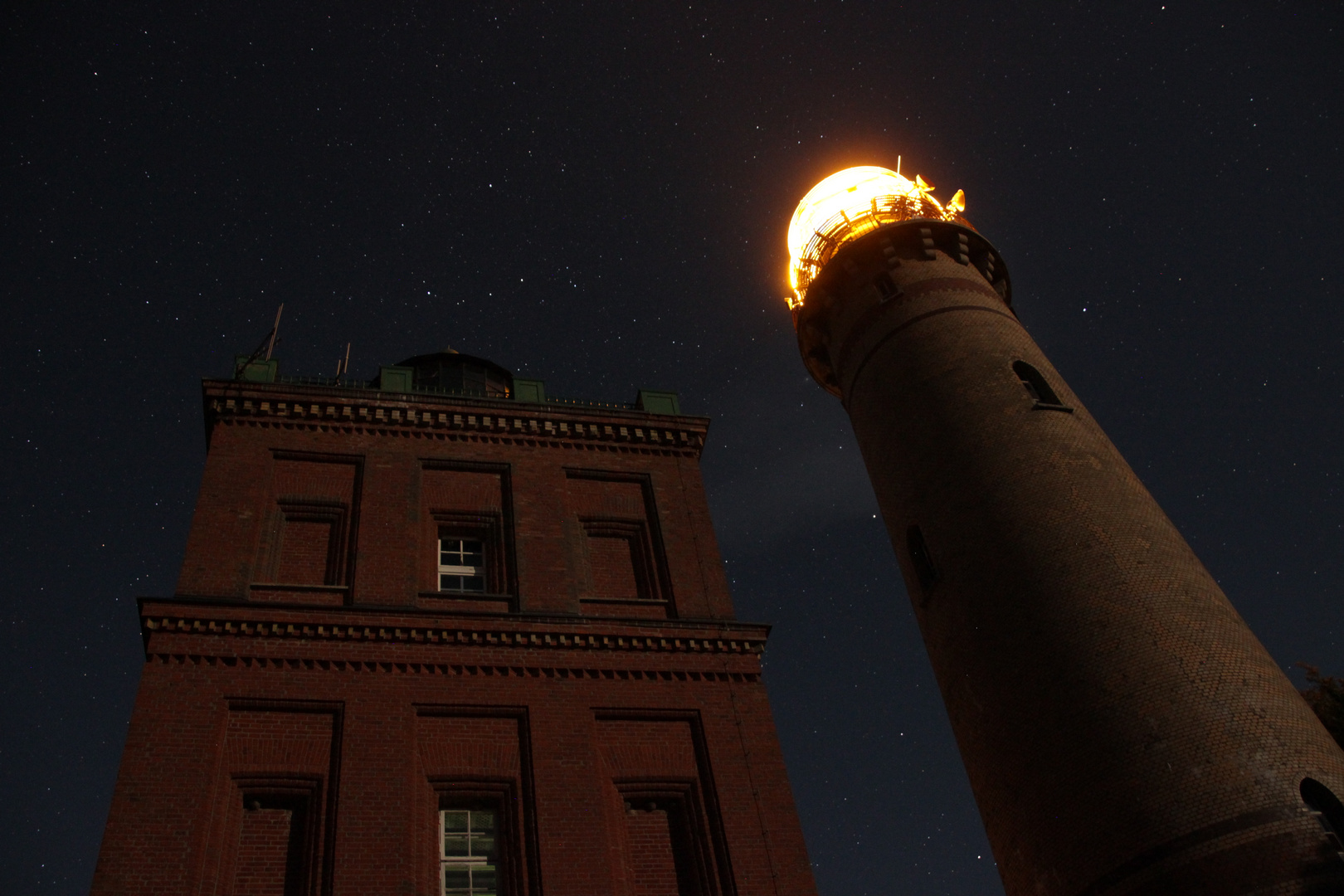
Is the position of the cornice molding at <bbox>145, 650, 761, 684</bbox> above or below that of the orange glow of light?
below

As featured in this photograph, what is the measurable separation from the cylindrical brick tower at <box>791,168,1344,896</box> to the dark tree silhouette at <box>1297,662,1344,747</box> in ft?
36.4

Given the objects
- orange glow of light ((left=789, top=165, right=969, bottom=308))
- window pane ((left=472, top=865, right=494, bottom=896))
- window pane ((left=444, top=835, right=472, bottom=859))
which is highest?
orange glow of light ((left=789, top=165, right=969, bottom=308))

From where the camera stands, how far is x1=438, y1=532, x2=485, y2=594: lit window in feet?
63.9

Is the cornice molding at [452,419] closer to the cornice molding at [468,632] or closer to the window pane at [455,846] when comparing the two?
the cornice molding at [468,632]

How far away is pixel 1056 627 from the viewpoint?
61.1 ft

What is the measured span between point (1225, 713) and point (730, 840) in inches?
332

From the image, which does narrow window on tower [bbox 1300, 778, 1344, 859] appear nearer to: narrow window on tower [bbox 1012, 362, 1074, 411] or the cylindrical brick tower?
the cylindrical brick tower

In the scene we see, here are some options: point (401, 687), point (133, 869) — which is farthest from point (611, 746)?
point (133, 869)

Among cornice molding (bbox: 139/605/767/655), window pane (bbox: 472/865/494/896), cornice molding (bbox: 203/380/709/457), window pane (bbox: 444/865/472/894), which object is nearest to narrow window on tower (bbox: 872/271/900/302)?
cornice molding (bbox: 203/380/709/457)

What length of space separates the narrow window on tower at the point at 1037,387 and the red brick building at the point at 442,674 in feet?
26.1

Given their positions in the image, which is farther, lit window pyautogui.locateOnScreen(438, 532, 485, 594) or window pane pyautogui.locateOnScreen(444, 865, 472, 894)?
lit window pyautogui.locateOnScreen(438, 532, 485, 594)

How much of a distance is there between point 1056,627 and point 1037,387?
683cm

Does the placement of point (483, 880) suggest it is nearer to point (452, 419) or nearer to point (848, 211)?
point (452, 419)

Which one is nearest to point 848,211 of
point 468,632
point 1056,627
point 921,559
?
point 921,559
